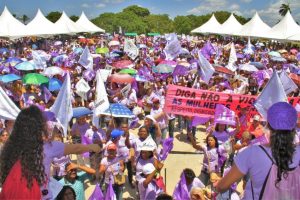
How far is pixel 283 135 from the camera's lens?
104 inches

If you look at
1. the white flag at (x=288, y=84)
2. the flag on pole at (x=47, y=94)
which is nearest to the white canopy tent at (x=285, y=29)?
the white flag at (x=288, y=84)

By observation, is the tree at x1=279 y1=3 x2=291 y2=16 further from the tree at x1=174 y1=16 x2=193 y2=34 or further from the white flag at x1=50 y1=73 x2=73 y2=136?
the white flag at x1=50 y1=73 x2=73 y2=136

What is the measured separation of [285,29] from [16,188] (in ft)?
95.6

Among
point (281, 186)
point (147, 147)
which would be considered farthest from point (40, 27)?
point (281, 186)

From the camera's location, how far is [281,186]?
8.52 feet

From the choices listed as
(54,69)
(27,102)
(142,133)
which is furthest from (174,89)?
(54,69)

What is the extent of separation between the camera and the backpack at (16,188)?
2.82 m

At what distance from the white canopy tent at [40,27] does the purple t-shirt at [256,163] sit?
2878 cm

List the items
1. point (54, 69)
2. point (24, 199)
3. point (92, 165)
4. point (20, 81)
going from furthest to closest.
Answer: point (54, 69)
point (20, 81)
point (92, 165)
point (24, 199)

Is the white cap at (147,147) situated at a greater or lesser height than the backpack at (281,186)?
lesser

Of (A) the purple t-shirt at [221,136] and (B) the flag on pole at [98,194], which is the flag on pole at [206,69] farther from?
(B) the flag on pole at [98,194]

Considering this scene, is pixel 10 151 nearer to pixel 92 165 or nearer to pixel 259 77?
pixel 92 165

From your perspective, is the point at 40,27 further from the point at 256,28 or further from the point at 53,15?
the point at 53,15

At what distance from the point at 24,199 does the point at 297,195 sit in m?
1.94
